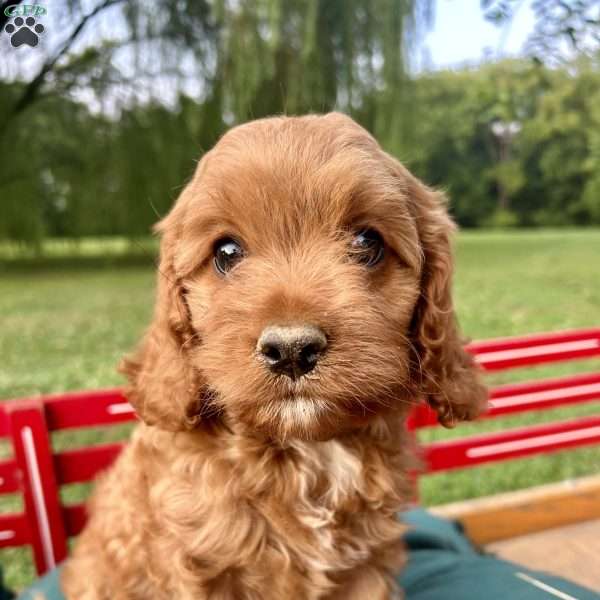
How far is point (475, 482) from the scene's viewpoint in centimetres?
566

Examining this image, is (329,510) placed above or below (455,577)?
above

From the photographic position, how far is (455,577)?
3092mm

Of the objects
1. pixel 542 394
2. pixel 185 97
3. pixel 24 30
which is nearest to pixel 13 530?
pixel 24 30

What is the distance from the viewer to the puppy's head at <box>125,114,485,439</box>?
1.65 m

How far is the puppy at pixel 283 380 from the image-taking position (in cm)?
171

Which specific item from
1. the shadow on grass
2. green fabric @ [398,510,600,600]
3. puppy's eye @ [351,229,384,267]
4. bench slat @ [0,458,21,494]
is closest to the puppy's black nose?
puppy's eye @ [351,229,384,267]

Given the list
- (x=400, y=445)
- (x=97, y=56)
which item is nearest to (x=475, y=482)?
(x=400, y=445)

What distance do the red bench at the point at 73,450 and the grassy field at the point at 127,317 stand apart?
26.0 inches

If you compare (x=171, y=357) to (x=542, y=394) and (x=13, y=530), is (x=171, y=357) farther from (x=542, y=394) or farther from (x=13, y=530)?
(x=542, y=394)

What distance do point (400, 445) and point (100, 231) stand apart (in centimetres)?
1041

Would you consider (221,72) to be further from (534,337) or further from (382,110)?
(534,337)

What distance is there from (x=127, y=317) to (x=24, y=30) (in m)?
9.17

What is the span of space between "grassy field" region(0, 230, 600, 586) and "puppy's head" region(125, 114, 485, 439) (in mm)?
707

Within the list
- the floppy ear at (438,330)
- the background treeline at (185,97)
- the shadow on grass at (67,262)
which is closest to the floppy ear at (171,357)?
A: the floppy ear at (438,330)
